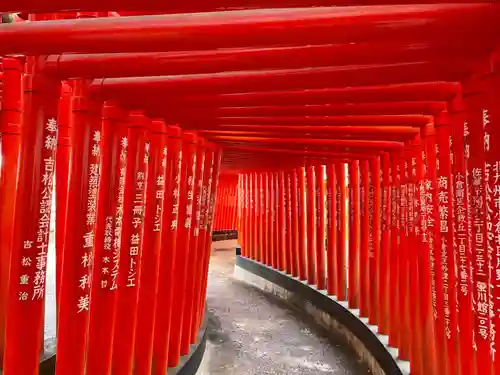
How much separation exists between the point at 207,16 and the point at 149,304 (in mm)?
2739

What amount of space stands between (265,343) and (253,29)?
5.34 meters

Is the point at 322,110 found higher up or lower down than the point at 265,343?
higher up

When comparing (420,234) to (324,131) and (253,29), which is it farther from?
(253,29)

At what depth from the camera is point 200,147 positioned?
531 centimetres

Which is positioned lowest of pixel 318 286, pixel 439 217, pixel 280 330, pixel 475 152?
pixel 280 330

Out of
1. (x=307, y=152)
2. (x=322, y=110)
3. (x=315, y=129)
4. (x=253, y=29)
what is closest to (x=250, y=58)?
(x=253, y=29)

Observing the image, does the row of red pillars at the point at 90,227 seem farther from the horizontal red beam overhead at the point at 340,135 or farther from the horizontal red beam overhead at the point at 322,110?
the horizontal red beam overhead at the point at 340,135

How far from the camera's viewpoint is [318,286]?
786cm

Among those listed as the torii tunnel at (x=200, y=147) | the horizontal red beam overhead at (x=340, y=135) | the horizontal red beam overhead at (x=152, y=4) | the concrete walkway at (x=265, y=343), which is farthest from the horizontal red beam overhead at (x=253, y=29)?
the concrete walkway at (x=265, y=343)

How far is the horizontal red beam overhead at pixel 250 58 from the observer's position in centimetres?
226

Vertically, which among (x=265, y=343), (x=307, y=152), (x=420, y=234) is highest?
(x=307, y=152)

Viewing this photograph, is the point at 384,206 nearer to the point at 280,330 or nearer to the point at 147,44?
the point at 280,330

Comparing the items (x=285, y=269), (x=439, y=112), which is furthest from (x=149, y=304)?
(x=285, y=269)

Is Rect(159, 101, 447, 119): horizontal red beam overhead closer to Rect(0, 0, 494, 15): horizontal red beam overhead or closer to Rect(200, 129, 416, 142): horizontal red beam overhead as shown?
Rect(200, 129, 416, 142): horizontal red beam overhead
